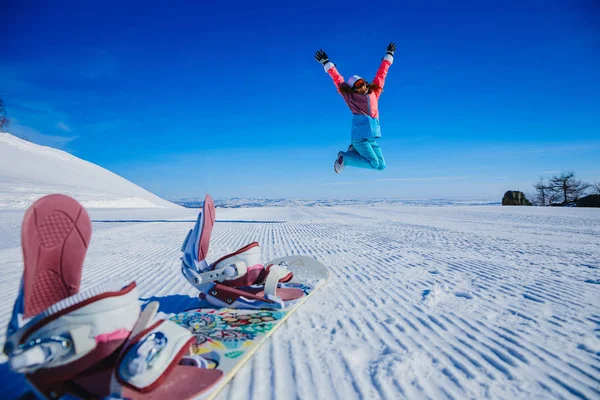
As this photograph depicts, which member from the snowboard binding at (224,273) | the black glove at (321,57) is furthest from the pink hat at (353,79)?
the snowboard binding at (224,273)

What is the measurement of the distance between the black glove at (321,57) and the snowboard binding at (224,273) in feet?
14.2

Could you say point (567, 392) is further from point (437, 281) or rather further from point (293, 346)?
point (437, 281)

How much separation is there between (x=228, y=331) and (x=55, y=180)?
4150cm

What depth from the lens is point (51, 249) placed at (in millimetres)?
1740

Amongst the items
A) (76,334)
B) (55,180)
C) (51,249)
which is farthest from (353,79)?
(55,180)

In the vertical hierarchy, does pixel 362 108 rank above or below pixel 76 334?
above

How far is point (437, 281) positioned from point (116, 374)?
3.91 metres

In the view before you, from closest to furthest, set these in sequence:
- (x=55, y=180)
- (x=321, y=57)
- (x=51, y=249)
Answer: (x=51, y=249) < (x=321, y=57) < (x=55, y=180)

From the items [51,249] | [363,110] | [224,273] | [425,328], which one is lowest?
[425,328]

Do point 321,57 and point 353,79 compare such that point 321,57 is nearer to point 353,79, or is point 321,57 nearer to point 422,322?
point 353,79

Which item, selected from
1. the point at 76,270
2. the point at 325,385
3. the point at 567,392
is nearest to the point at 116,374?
the point at 76,270

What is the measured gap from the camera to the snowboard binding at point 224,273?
3.00 metres

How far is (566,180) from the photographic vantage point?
120ft

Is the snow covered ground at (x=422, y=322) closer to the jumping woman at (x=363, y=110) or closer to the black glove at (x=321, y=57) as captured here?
the jumping woman at (x=363, y=110)
